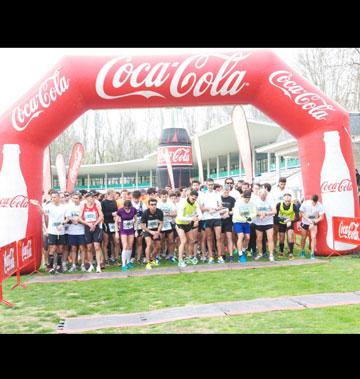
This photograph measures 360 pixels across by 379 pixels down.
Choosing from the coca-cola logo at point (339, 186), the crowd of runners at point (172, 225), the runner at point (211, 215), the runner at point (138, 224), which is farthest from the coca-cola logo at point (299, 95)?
the runner at point (138, 224)

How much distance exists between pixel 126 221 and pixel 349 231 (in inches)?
192

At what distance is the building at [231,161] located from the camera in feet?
74.0

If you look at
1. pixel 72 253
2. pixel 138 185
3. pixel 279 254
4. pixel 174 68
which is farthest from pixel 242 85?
pixel 138 185

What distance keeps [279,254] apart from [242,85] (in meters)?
4.14

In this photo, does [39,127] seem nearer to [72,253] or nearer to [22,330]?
[72,253]

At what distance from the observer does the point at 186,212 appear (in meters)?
9.44

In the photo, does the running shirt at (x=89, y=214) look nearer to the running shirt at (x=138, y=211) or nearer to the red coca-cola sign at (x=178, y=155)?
the running shirt at (x=138, y=211)

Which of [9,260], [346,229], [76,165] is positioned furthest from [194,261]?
[76,165]

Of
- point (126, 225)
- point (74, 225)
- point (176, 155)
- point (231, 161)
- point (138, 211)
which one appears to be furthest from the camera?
point (231, 161)

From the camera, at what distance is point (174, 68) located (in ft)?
30.8

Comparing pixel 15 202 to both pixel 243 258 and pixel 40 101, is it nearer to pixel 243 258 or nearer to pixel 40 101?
pixel 40 101

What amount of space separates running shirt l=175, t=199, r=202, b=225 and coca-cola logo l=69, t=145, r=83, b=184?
6739 mm

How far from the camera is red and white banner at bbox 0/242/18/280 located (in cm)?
691

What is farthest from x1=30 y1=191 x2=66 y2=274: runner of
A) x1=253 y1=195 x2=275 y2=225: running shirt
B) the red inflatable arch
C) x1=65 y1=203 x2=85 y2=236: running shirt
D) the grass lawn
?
x1=253 y1=195 x2=275 y2=225: running shirt
